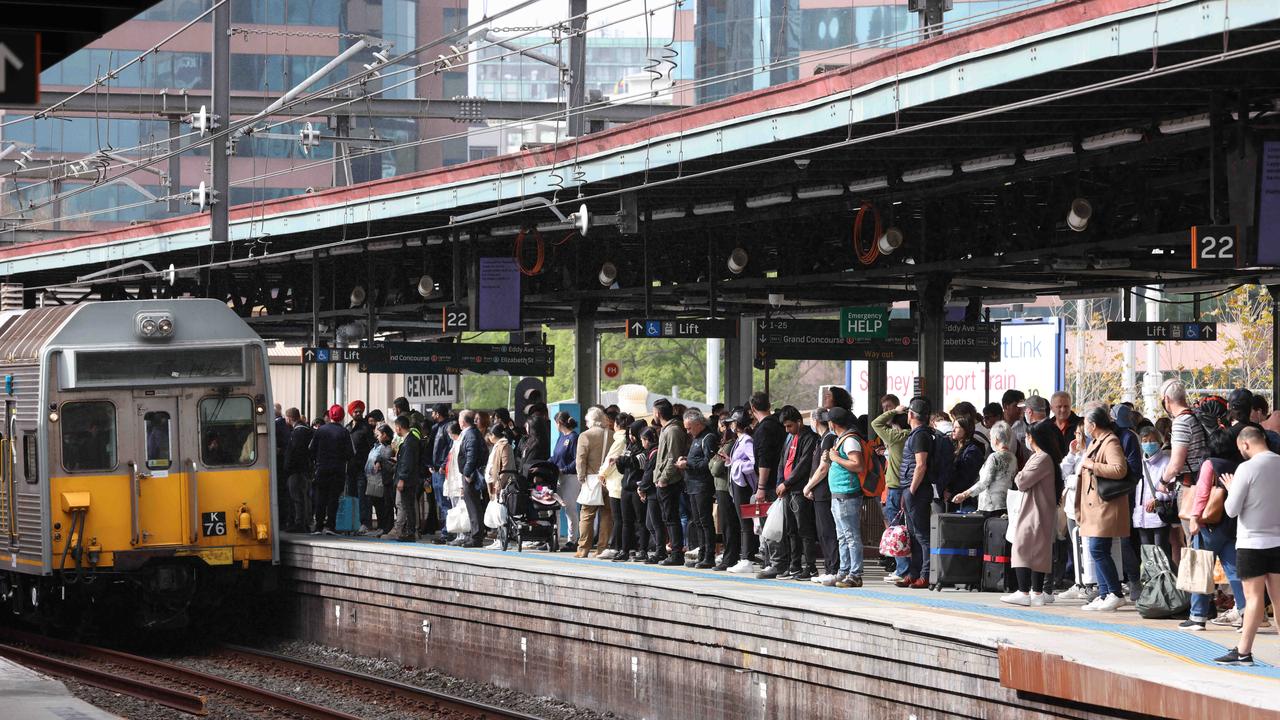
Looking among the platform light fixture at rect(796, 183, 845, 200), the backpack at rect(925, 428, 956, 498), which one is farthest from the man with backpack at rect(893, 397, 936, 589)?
the platform light fixture at rect(796, 183, 845, 200)

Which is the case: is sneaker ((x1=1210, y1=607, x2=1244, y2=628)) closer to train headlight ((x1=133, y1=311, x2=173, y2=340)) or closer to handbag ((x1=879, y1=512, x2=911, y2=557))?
handbag ((x1=879, y1=512, x2=911, y2=557))

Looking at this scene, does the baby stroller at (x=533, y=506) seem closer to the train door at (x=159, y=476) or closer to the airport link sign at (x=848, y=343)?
the train door at (x=159, y=476)

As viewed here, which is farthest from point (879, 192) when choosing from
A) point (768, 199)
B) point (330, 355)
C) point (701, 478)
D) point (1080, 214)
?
point (330, 355)

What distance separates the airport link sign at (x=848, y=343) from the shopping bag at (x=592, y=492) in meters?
5.46

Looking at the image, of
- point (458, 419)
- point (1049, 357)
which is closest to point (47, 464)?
point (458, 419)

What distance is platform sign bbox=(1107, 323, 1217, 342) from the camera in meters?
24.0

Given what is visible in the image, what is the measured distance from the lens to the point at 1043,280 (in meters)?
24.6

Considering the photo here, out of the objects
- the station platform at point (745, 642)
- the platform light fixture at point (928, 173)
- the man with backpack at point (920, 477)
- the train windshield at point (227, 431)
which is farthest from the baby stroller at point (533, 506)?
the man with backpack at point (920, 477)

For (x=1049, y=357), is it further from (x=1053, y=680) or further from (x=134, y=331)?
(x=1053, y=680)

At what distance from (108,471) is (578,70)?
7752mm

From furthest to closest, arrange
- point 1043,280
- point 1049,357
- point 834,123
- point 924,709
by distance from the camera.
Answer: point 1049,357 → point 1043,280 → point 834,123 → point 924,709

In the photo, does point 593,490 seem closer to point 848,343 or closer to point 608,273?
point 848,343

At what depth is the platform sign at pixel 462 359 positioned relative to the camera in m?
26.2

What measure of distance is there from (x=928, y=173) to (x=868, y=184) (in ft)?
3.12
